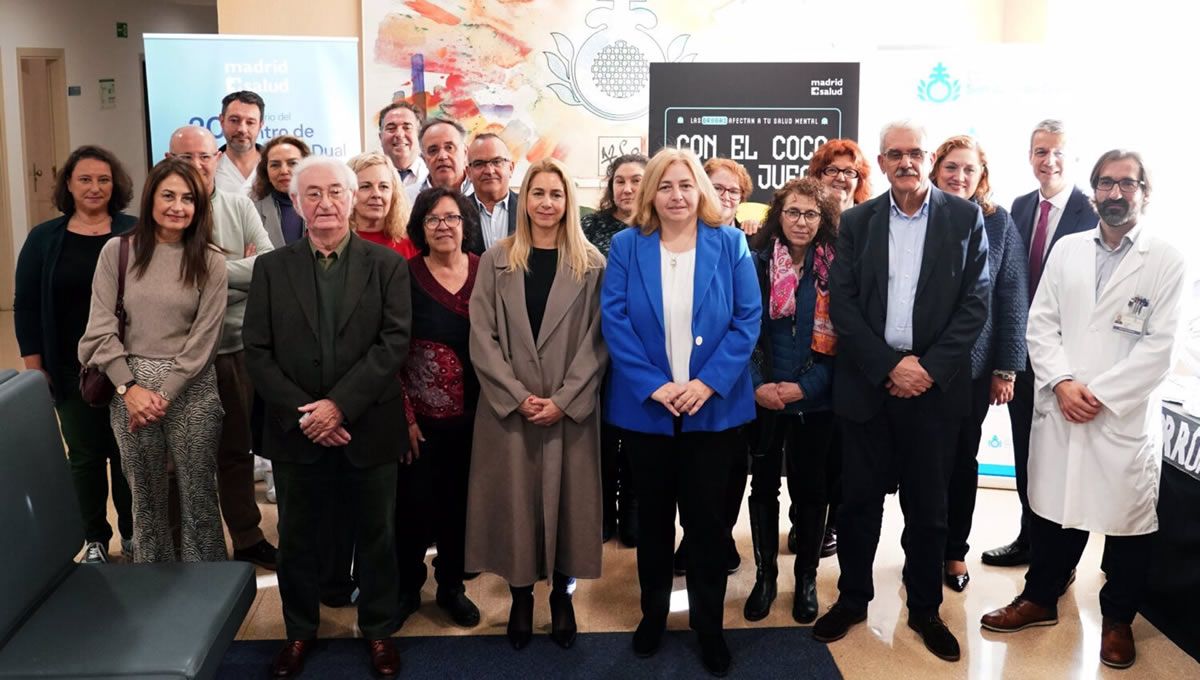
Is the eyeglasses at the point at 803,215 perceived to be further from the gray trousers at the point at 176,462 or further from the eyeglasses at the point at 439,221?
the gray trousers at the point at 176,462

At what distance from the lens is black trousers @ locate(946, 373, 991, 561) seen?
3395mm

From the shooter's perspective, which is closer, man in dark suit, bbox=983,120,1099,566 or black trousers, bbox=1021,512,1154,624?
black trousers, bbox=1021,512,1154,624

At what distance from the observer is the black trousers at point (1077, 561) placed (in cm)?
298

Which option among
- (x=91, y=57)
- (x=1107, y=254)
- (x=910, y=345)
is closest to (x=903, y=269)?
(x=910, y=345)

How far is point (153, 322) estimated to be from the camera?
2967 millimetres

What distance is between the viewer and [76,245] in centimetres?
334

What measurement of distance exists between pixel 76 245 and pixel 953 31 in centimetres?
548

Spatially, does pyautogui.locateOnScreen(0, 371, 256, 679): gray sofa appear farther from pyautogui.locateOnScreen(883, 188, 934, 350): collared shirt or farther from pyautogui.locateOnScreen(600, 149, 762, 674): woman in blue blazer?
pyautogui.locateOnScreen(883, 188, 934, 350): collared shirt

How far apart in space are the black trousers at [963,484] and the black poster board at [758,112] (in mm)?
1928

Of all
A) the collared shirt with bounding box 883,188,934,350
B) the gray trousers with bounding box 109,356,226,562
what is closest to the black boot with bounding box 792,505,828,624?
the collared shirt with bounding box 883,188,934,350

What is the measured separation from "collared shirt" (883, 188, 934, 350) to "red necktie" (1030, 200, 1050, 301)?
976 millimetres

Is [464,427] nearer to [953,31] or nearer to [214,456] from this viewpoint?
[214,456]

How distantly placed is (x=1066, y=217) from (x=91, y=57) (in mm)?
10348

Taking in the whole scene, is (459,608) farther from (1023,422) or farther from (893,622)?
(1023,422)
